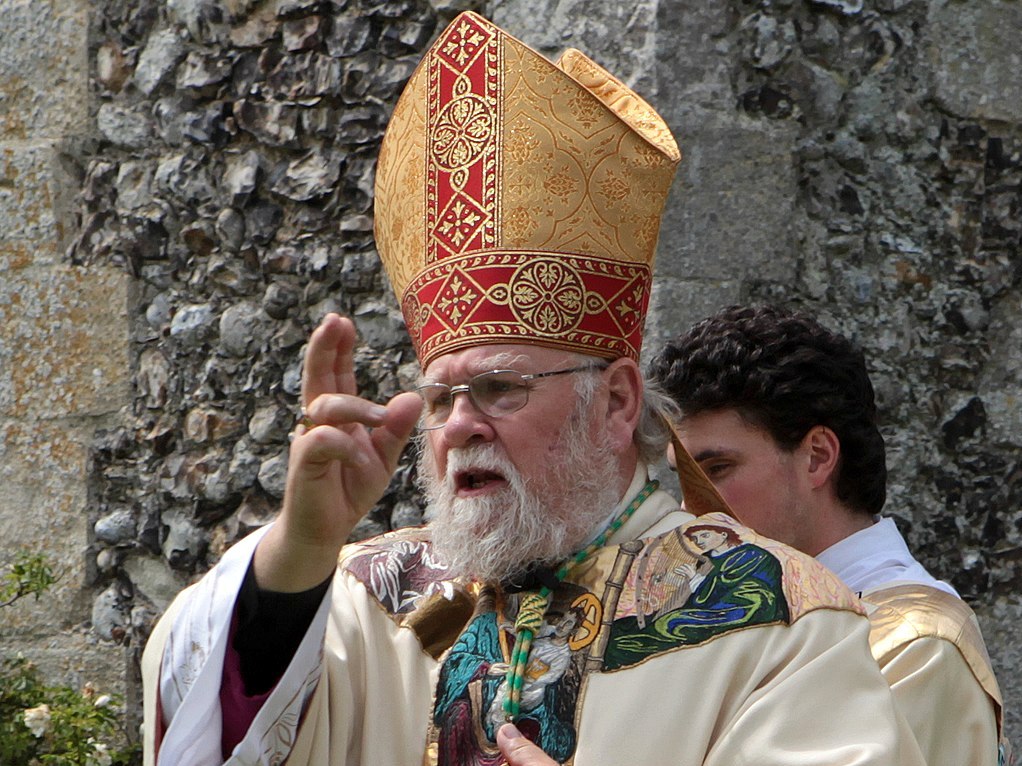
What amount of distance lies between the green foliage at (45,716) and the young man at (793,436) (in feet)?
5.81

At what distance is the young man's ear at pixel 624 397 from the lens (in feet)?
10.3

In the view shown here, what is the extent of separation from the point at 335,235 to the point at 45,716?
1431mm

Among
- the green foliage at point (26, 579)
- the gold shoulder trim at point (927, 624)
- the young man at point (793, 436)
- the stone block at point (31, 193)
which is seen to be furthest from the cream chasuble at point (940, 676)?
the stone block at point (31, 193)

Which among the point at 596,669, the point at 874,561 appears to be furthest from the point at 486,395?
the point at 874,561

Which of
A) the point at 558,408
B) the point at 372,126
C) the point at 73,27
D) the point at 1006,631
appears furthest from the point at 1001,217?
the point at 73,27

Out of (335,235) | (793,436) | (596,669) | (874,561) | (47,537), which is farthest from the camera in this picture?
(47,537)

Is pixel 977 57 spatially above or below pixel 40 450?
above

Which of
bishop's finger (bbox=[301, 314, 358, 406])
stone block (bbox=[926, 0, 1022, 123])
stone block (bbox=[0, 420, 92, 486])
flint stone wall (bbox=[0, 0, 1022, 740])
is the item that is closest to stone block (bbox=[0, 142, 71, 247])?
flint stone wall (bbox=[0, 0, 1022, 740])

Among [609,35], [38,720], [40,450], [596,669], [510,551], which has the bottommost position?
[38,720]

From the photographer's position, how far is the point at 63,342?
16.1ft

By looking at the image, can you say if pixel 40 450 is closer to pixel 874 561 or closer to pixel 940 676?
pixel 874 561

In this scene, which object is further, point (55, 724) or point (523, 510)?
point (55, 724)

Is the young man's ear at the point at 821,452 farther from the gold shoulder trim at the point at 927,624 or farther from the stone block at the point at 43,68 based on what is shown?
the stone block at the point at 43,68

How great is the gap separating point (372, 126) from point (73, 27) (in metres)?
1.10
